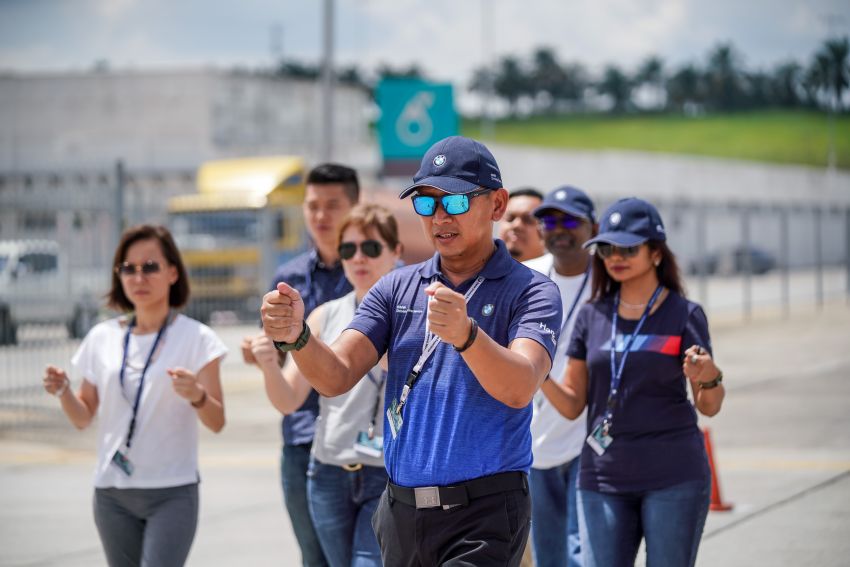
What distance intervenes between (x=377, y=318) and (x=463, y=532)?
0.67 metres

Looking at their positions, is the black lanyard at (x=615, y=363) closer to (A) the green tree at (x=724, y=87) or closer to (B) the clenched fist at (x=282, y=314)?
(B) the clenched fist at (x=282, y=314)

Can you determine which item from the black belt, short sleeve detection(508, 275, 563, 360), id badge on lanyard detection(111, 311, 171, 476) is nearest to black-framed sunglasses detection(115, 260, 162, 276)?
id badge on lanyard detection(111, 311, 171, 476)

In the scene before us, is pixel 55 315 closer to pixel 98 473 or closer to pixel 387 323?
pixel 98 473

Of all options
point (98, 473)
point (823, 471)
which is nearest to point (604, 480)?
point (98, 473)

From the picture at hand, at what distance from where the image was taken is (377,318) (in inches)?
139

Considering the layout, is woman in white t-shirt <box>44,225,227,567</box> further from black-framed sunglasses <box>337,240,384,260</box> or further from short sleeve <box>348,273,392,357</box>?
short sleeve <box>348,273,392,357</box>

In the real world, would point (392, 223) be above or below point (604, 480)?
above

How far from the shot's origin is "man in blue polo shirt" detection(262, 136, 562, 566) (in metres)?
3.34

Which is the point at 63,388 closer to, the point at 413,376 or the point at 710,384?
the point at 413,376

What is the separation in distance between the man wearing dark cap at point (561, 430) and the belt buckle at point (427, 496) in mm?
1889

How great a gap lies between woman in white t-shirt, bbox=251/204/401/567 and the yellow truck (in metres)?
8.66

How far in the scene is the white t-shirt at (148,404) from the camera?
483 cm

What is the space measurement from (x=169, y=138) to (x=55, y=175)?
27142 mm

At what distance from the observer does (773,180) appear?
56688mm
